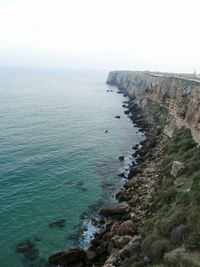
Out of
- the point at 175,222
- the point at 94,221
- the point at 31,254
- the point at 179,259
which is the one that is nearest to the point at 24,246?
the point at 31,254

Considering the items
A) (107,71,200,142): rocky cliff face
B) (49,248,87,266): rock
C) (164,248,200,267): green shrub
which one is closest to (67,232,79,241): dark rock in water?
(49,248,87,266): rock

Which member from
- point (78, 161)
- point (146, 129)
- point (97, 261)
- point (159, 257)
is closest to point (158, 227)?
point (159, 257)

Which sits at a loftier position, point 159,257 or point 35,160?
point 159,257

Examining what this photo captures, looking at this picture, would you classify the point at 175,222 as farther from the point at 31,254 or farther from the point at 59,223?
the point at 59,223

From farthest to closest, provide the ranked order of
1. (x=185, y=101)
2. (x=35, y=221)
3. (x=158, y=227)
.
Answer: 1. (x=185, y=101)
2. (x=35, y=221)
3. (x=158, y=227)

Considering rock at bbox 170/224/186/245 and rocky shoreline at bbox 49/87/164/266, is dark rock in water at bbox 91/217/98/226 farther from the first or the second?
rock at bbox 170/224/186/245

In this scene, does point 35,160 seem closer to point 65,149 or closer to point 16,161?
point 16,161

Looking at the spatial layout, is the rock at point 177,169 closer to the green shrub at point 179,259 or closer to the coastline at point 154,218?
the coastline at point 154,218
